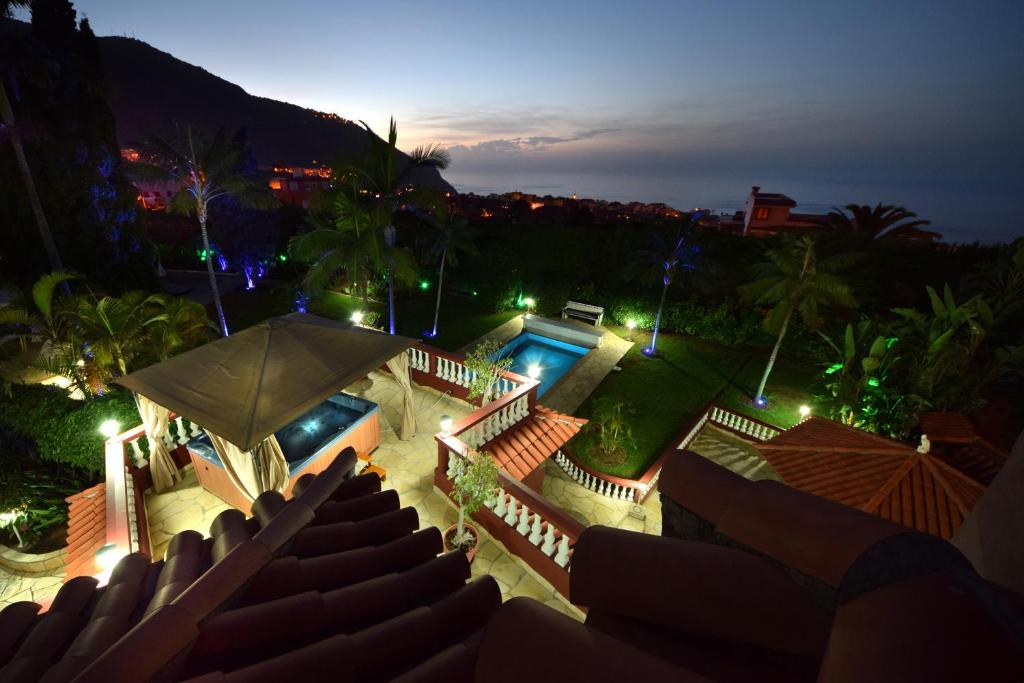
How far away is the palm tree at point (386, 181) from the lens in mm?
12672

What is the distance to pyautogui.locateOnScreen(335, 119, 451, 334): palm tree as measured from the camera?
12.7 meters

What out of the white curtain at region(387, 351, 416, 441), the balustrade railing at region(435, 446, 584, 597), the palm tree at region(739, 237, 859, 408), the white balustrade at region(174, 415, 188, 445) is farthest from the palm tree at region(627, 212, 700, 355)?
the white balustrade at region(174, 415, 188, 445)

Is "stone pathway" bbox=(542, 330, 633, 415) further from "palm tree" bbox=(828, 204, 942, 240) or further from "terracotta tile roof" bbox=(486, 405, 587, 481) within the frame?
"palm tree" bbox=(828, 204, 942, 240)

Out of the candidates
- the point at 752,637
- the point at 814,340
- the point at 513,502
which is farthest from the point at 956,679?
the point at 814,340

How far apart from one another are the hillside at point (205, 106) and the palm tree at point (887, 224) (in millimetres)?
77922

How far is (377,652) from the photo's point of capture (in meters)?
2.37

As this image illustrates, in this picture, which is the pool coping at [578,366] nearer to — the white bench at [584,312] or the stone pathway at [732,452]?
the white bench at [584,312]

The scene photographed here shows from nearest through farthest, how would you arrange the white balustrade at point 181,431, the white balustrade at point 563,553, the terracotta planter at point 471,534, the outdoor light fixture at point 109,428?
1. the white balustrade at point 563,553
2. the terracotta planter at point 471,534
3. the outdoor light fixture at point 109,428
4. the white balustrade at point 181,431

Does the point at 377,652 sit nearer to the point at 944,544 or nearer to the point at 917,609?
the point at 917,609

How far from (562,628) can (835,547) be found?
119cm

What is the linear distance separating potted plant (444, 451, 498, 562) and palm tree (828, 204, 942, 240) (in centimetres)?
1877

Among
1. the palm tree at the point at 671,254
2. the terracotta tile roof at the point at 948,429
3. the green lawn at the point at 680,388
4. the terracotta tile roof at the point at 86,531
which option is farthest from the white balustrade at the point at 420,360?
the terracotta tile roof at the point at 948,429

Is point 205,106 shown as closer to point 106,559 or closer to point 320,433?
point 320,433

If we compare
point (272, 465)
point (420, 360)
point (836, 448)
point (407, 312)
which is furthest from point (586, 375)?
point (272, 465)
